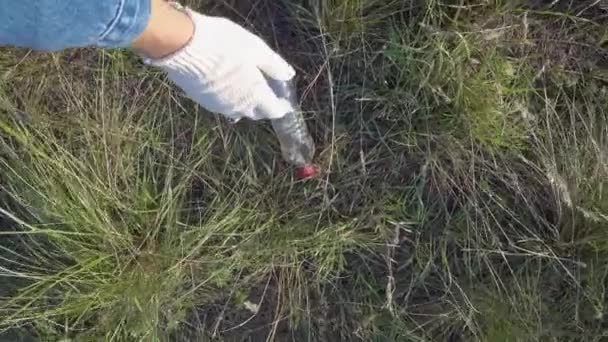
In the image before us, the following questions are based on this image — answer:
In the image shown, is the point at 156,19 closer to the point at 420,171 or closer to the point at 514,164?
the point at 420,171

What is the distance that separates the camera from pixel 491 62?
1394 mm

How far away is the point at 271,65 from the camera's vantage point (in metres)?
1.25

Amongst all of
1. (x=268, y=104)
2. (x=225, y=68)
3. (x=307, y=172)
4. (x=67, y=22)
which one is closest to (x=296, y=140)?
(x=307, y=172)

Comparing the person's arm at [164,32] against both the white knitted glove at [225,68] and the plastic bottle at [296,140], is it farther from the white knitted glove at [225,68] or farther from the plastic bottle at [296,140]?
the plastic bottle at [296,140]

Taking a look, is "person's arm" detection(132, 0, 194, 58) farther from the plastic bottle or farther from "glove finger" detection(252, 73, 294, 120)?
the plastic bottle

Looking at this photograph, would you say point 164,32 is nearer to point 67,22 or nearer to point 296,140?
point 67,22

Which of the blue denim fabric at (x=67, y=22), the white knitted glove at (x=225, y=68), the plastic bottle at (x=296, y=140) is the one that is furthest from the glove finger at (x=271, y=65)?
the blue denim fabric at (x=67, y=22)

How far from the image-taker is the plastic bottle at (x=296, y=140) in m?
1.45

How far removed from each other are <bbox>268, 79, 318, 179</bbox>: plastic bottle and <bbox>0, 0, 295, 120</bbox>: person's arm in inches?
2.1

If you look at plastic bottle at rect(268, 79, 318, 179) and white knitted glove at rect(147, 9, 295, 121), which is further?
plastic bottle at rect(268, 79, 318, 179)

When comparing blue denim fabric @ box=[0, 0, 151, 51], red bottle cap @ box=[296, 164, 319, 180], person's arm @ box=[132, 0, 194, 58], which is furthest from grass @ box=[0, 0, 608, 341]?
blue denim fabric @ box=[0, 0, 151, 51]

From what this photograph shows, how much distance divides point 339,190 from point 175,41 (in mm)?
514

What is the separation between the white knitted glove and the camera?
112 cm

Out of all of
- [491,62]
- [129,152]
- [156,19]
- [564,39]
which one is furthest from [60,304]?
[564,39]
